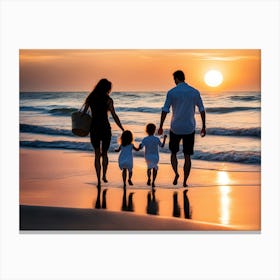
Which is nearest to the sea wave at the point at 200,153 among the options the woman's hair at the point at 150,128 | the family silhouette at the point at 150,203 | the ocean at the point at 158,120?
the ocean at the point at 158,120

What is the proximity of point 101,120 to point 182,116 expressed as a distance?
0.81 meters

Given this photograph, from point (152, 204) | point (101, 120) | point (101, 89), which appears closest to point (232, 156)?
point (152, 204)

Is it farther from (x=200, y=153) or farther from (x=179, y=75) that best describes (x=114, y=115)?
(x=200, y=153)

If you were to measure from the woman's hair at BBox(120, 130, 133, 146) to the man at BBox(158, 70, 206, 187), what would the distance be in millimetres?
306

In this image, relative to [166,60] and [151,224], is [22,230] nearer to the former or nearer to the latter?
[151,224]

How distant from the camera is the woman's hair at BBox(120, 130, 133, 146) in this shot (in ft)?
35.9

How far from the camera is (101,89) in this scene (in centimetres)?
1095

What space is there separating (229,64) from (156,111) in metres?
0.85

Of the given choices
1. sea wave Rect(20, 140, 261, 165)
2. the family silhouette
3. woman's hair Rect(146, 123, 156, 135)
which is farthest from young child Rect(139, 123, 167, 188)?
the family silhouette

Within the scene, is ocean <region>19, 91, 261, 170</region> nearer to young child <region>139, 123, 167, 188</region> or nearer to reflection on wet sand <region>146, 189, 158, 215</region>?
young child <region>139, 123, 167, 188</region>

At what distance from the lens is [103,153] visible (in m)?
11.2

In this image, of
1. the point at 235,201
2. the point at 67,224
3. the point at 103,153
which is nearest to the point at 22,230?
the point at 67,224
